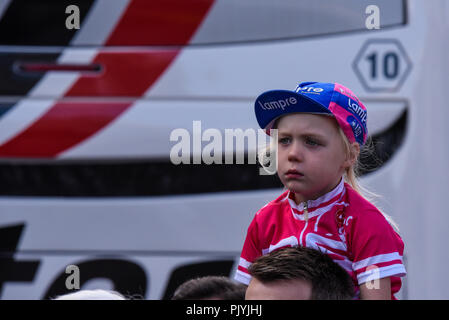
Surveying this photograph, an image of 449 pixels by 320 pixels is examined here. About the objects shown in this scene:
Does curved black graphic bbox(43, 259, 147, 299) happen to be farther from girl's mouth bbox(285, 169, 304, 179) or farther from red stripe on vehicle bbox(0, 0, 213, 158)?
girl's mouth bbox(285, 169, 304, 179)

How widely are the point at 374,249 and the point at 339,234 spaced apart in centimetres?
12

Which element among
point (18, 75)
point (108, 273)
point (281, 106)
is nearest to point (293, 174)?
point (281, 106)

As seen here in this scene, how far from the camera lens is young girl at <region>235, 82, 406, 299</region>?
5.73 feet

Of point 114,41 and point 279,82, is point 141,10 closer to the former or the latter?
point 114,41

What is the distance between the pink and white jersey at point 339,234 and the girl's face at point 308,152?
0.08 meters

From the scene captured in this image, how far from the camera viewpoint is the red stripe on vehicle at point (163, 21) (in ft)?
8.74

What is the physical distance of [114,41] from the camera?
2.66 m

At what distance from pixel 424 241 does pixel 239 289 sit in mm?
1409

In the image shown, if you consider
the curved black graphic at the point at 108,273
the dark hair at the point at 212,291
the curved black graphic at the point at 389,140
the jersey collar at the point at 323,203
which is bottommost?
the curved black graphic at the point at 108,273

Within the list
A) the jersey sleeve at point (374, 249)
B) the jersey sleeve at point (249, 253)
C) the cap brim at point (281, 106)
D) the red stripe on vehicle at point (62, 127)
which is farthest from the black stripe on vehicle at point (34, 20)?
the jersey sleeve at point (374, 249)

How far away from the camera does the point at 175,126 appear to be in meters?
2.60

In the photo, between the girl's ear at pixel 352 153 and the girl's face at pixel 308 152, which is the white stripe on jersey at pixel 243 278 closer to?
the girl's face at pixel 308 152

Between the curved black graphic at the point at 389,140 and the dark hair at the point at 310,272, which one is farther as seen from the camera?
the curved black graphic at the point at 389,140

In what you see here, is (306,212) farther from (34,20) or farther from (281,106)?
→ (34,20)
